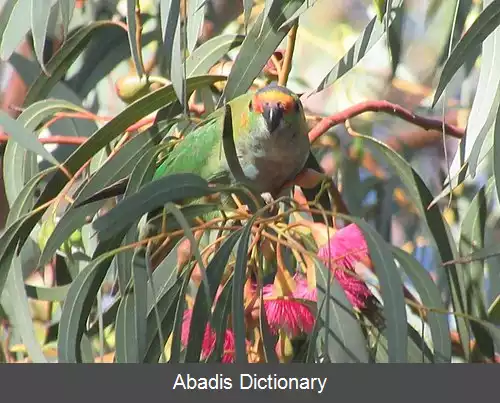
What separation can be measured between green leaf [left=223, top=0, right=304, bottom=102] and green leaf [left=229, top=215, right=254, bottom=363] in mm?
397

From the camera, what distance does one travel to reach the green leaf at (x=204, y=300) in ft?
3.50

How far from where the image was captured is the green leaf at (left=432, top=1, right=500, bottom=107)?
0.99 metres

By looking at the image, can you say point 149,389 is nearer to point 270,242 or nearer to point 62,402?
point 62,402

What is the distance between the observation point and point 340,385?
3.53 ft

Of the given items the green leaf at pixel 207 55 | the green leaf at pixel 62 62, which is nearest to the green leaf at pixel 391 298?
the green leaf at pixel 207 55

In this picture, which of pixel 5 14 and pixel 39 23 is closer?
pixel 39 23

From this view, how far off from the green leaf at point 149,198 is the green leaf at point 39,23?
323mm

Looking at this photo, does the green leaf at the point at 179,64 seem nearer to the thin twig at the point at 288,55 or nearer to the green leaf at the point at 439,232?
the thin twig at the point at 288,55

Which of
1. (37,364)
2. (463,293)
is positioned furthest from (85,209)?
(463,293)

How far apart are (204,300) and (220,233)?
23cm

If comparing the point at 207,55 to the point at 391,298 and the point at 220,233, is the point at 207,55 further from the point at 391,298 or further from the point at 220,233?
the point at 391,298

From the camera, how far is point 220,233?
4.21 ft

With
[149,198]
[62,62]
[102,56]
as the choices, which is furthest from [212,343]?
[102,56]

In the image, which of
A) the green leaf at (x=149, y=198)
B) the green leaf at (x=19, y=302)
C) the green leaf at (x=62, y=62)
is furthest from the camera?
the green leaf at (x=62, y=62)
